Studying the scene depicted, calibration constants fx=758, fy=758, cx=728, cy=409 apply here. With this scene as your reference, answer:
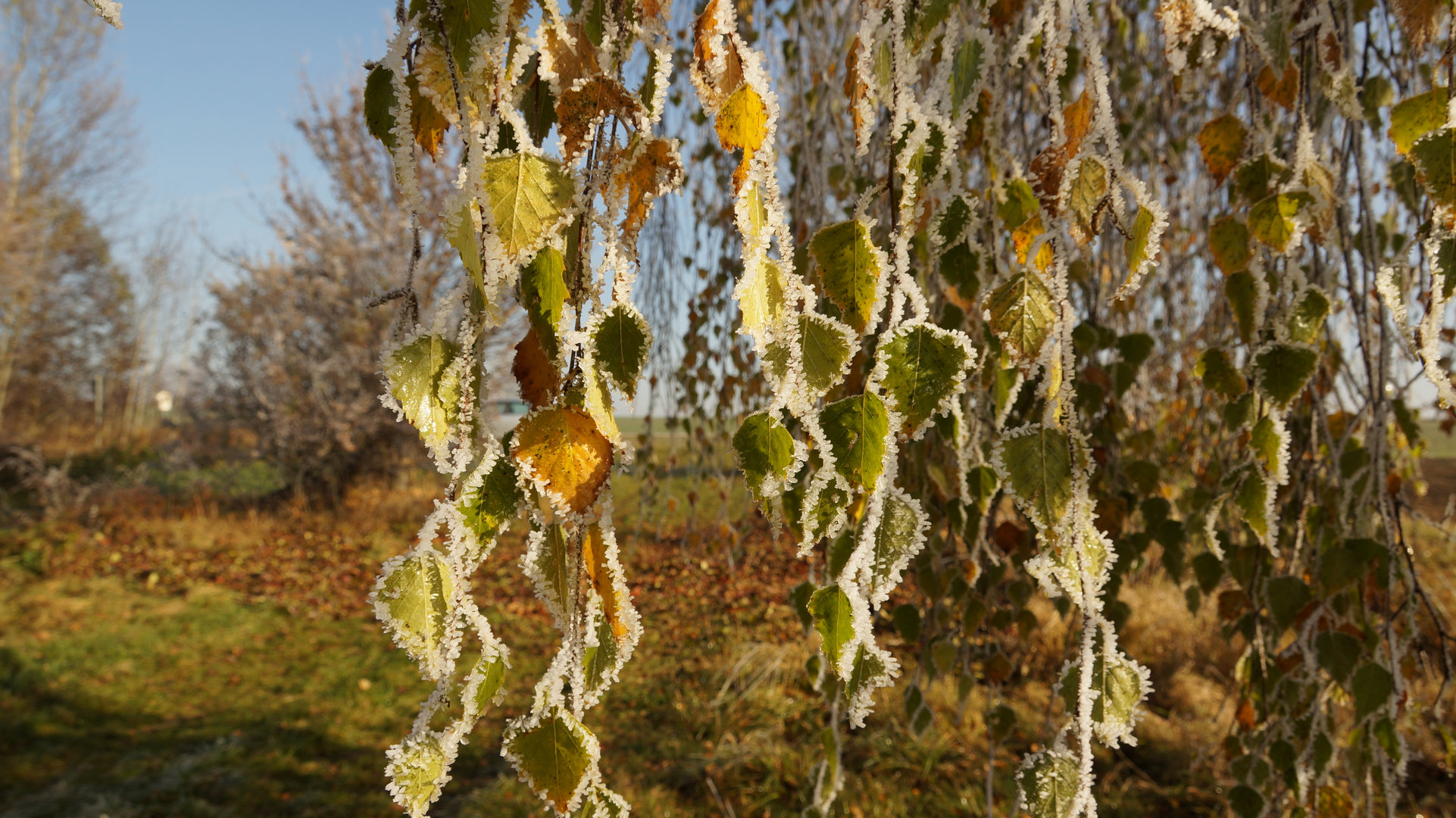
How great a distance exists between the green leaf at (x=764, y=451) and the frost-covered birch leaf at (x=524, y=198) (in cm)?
14

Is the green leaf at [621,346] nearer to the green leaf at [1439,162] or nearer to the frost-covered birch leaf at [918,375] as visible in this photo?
the frost-covered birch leaf at [918,375]

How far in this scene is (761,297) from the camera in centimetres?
39

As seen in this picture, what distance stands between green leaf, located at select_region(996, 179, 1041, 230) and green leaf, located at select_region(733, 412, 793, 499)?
1.24 ft

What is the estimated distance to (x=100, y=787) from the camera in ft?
7.74

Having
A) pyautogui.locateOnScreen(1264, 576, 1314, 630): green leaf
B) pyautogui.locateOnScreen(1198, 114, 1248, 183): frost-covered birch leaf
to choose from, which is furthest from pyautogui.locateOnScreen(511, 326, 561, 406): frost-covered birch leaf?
pyautogui.locateOnScreen(1264, 576, 1314, 630): green leaf

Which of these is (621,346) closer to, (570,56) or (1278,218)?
(570,56)

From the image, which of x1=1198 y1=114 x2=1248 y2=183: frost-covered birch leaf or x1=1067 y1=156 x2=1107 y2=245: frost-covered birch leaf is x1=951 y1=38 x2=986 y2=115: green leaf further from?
x1=1198 y1=114 x2=1248 y2=183: frost-covered birch leaf

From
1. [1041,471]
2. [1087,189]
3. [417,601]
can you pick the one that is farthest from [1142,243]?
[417,601]

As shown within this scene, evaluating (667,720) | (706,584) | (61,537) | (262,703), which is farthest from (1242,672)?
(61,537)

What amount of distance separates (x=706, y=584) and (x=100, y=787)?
290 centimetres

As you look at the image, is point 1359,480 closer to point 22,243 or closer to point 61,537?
point 61,537

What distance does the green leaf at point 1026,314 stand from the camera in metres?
0.48

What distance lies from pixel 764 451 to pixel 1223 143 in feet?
2.46

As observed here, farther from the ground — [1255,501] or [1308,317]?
[1308,317]
